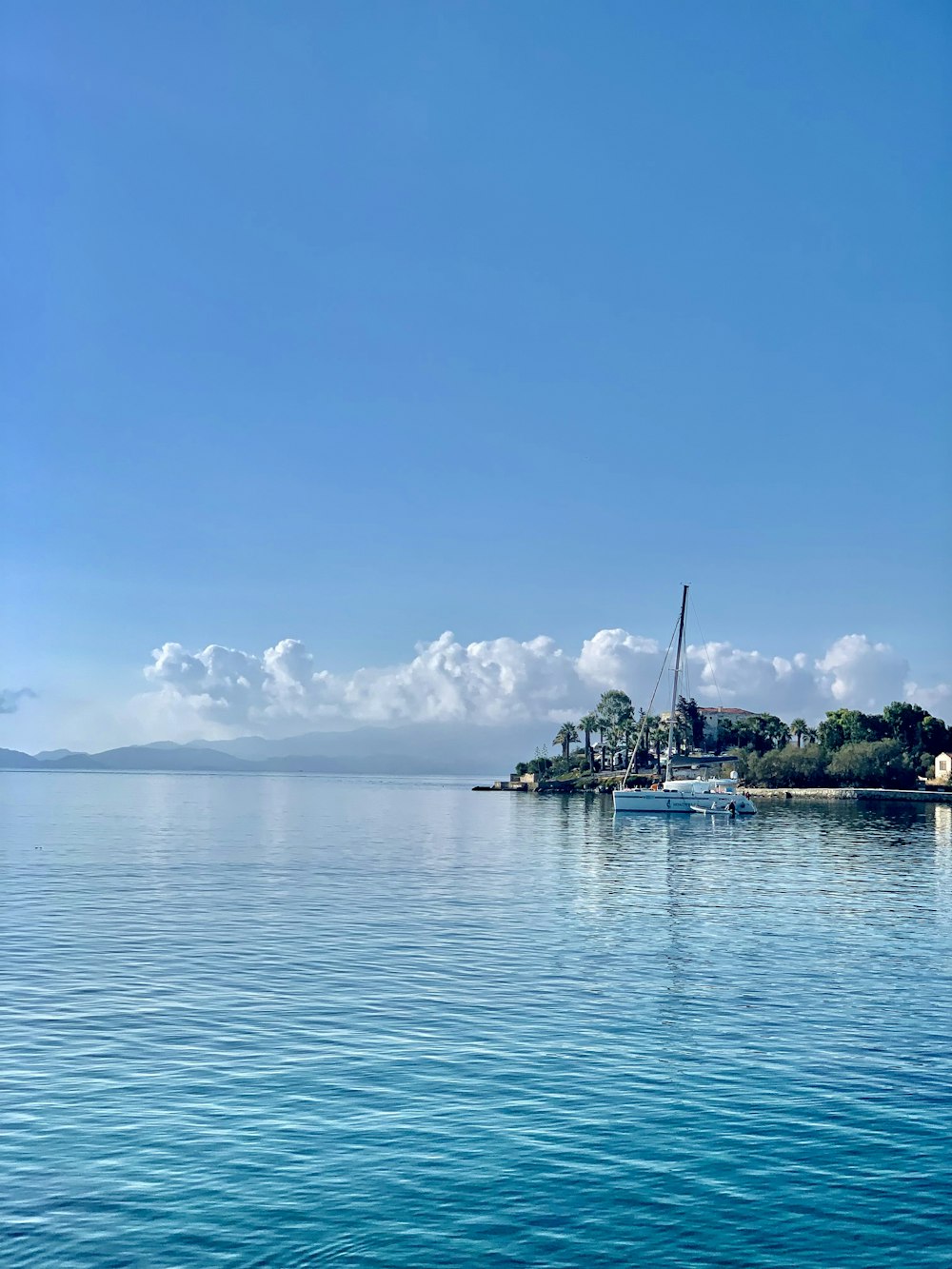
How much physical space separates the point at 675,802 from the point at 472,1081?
12232 cm

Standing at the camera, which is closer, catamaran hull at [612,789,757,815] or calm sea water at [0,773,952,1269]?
calm sea water at [0,773,952,1269]

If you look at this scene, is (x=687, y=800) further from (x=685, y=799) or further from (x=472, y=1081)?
(x=472, y=1081)

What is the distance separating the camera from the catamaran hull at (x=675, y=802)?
139500 mm

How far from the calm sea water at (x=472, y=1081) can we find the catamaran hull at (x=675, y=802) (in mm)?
85574

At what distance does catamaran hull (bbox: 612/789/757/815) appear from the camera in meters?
140

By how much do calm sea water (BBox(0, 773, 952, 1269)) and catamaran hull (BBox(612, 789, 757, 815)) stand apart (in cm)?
8557

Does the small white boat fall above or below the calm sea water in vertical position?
below

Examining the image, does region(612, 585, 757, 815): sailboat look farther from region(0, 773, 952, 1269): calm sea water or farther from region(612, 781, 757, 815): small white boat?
region(0, 773, 952, 1269): calm sea water

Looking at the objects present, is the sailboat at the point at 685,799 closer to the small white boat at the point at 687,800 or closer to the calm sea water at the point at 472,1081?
the small white boat at the point at 687,800

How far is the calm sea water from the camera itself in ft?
51.8

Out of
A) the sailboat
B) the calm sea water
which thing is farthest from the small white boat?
the calm sea water

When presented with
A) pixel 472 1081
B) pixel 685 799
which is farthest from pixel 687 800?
pixel 472 1081

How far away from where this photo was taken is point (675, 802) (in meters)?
142

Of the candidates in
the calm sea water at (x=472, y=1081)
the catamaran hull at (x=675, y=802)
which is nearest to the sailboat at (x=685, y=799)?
the catamaran hull at (x=675, y=802)
